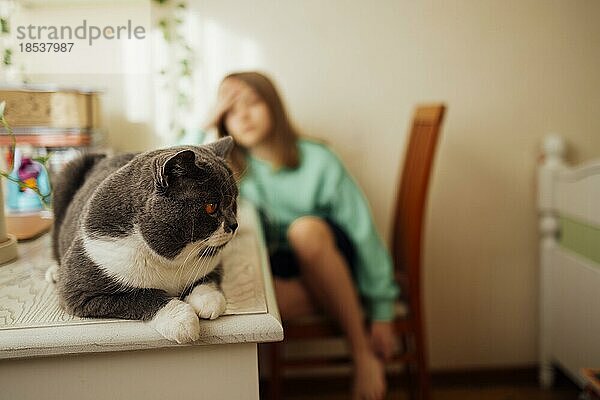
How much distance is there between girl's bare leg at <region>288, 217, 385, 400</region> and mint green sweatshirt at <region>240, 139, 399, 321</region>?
0.29 ft

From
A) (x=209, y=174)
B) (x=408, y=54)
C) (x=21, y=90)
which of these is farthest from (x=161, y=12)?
(x=209, y=174)

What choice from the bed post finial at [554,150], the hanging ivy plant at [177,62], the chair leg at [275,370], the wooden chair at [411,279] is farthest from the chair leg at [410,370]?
the hanging ivy plant at [177,62]

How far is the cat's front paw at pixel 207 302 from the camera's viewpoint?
27.2 inches

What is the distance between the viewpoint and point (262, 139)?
61.8 inches

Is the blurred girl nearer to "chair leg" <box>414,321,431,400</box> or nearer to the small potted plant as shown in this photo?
"chair leg" <box>414,321,431,400</box>

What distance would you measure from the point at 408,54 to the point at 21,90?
116 centimetres

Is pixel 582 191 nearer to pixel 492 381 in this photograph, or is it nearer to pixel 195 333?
pixel 492 381

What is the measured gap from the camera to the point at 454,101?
6.23ft

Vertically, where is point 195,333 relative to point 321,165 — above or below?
below

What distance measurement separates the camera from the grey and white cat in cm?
67

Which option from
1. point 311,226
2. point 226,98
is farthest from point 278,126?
point 311,226

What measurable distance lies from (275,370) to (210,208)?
1.01 m

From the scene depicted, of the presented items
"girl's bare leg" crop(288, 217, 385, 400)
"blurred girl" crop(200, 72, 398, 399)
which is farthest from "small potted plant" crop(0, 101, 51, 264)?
"girl's bare leg" crop(288, 217, 385, 400)

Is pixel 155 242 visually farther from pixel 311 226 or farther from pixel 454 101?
pixel 454 101
